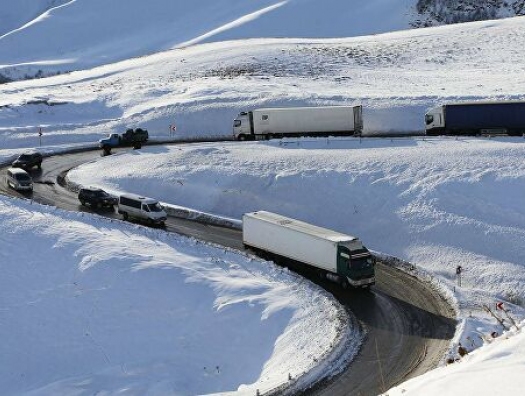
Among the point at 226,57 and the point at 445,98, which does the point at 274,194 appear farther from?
the point at 226,57

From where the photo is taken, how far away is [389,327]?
31.7 metres

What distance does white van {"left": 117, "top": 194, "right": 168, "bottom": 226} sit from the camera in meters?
45.1

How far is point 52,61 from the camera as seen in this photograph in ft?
579

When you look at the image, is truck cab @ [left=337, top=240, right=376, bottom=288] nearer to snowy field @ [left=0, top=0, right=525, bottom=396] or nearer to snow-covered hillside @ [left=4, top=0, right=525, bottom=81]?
snowy field @ [left=0, top=0, right=525, bottom=396]

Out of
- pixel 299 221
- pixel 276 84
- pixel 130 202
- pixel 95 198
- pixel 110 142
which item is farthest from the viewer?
pixel 276 84

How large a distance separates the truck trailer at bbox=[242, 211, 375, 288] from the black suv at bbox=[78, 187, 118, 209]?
41.0 feet

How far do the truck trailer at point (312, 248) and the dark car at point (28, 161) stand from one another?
26.5 metres

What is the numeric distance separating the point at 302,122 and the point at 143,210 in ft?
65.4

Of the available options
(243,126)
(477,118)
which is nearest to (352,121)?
(477,118)

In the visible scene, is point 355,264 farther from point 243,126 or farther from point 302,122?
point 243,126

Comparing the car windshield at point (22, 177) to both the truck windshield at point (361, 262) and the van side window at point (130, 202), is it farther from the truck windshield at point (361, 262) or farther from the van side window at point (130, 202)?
the truck windshield at point (361, 262)

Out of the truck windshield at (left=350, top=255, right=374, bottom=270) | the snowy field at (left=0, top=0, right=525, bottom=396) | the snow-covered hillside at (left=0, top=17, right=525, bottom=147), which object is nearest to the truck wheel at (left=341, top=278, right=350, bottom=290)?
the truck windshield at (left=350, top=255, right=374, bottom=270)

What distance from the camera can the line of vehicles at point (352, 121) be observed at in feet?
180

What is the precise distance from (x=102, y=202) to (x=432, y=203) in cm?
2184
